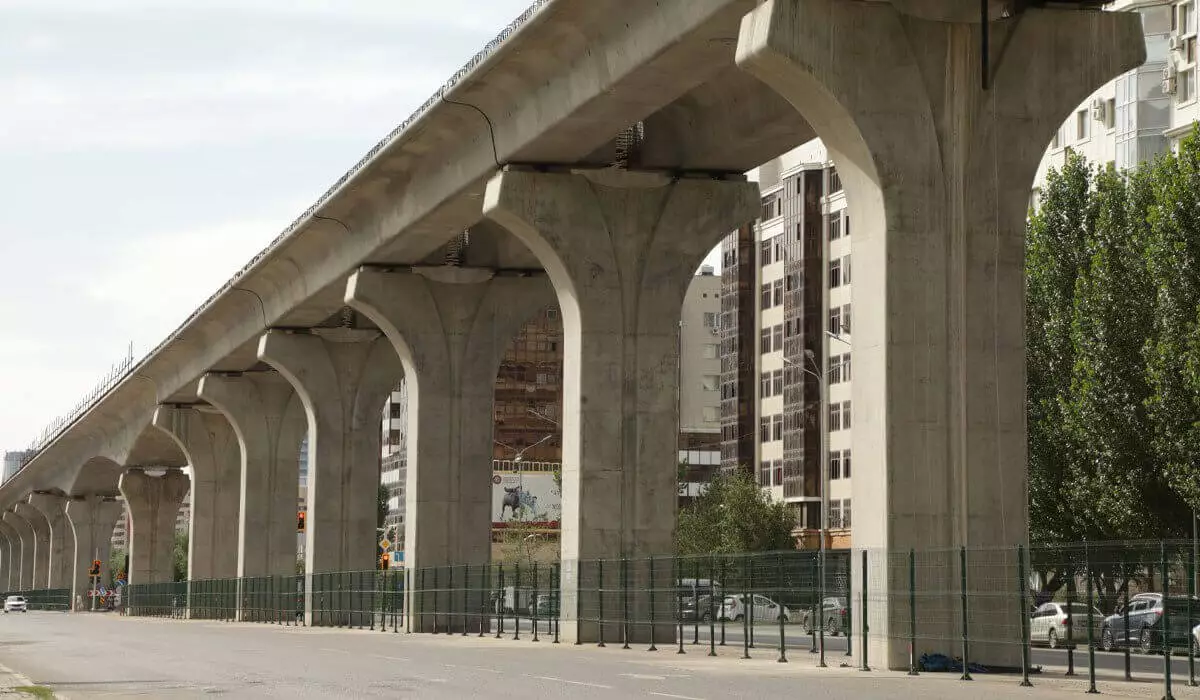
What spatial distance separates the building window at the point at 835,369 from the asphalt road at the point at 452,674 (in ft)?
194

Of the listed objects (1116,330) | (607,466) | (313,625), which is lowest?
(313,625)

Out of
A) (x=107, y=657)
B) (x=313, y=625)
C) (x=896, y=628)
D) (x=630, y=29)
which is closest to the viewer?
(x=896, y=628)

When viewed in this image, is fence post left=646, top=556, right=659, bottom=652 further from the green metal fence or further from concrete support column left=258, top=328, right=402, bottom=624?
the green metal fence

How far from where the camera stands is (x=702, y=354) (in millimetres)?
131875

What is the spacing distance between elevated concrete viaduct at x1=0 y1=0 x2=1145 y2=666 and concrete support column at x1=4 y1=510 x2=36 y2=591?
99.4 meters

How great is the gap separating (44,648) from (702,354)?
97.2 meters

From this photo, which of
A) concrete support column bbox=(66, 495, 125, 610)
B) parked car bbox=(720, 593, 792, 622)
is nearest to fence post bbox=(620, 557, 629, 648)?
parked car bbox=(720, 593, 792, 622)

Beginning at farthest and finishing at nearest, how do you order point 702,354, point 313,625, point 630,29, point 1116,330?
point 702,354 → point 313,625 → point 1116,330 → point 630,29

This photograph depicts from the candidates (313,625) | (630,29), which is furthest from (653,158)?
(313,625)

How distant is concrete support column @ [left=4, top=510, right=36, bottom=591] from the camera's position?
158288 mm

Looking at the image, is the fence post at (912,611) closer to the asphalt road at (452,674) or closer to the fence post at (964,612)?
the asphalt road at (452,674)

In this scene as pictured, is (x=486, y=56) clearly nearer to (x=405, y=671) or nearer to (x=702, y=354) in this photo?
(x=405, y=671)

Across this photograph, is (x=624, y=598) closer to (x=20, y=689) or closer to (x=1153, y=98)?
(x=20, y=689)

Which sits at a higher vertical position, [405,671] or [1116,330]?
[1116,330]
